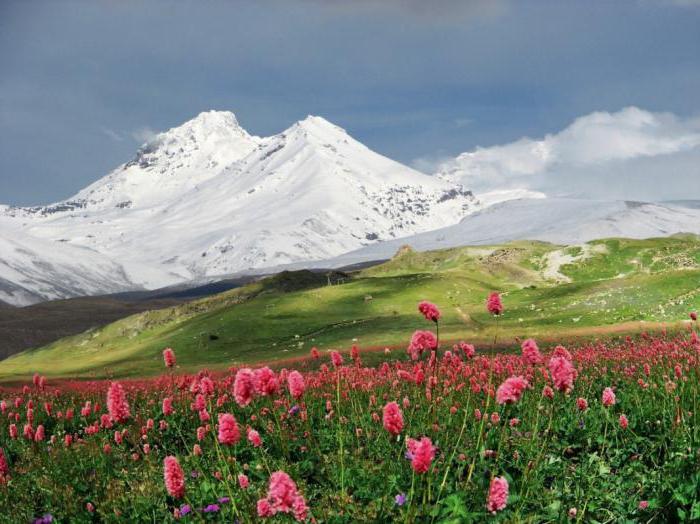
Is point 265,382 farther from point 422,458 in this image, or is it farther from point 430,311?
point 430,311

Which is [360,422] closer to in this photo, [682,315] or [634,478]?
[634,478]

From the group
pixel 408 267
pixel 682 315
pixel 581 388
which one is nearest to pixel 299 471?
pixel 581 388

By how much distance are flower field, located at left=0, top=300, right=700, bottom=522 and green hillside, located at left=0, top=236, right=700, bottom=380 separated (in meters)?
29.8

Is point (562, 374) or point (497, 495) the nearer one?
point (497, 495)

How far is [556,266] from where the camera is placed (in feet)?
341

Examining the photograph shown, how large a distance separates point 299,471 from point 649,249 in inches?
Answer: 4120

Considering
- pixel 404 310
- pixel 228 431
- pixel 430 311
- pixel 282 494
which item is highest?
pixel 430 311

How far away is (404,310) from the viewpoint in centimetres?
7200

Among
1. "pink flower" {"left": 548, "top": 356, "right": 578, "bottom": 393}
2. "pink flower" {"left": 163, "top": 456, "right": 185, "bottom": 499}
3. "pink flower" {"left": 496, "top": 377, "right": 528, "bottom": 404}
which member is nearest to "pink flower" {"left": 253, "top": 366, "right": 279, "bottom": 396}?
"pink flower" {"left": 163, "top": 456, "right": 185, "bottom": 499}

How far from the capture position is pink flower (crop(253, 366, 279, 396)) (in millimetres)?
5246

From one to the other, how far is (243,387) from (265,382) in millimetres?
226

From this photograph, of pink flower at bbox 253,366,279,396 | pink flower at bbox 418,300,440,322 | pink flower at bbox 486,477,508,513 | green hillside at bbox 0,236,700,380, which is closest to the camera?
pink flower at bbox 486,477,508,513

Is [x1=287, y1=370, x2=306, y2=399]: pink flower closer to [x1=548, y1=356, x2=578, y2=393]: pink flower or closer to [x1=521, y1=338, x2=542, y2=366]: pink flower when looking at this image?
[x1=548, y1=356, x2=578, y2=393]: pink flower

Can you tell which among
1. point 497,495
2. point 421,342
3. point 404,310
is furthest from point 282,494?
point 404,310
